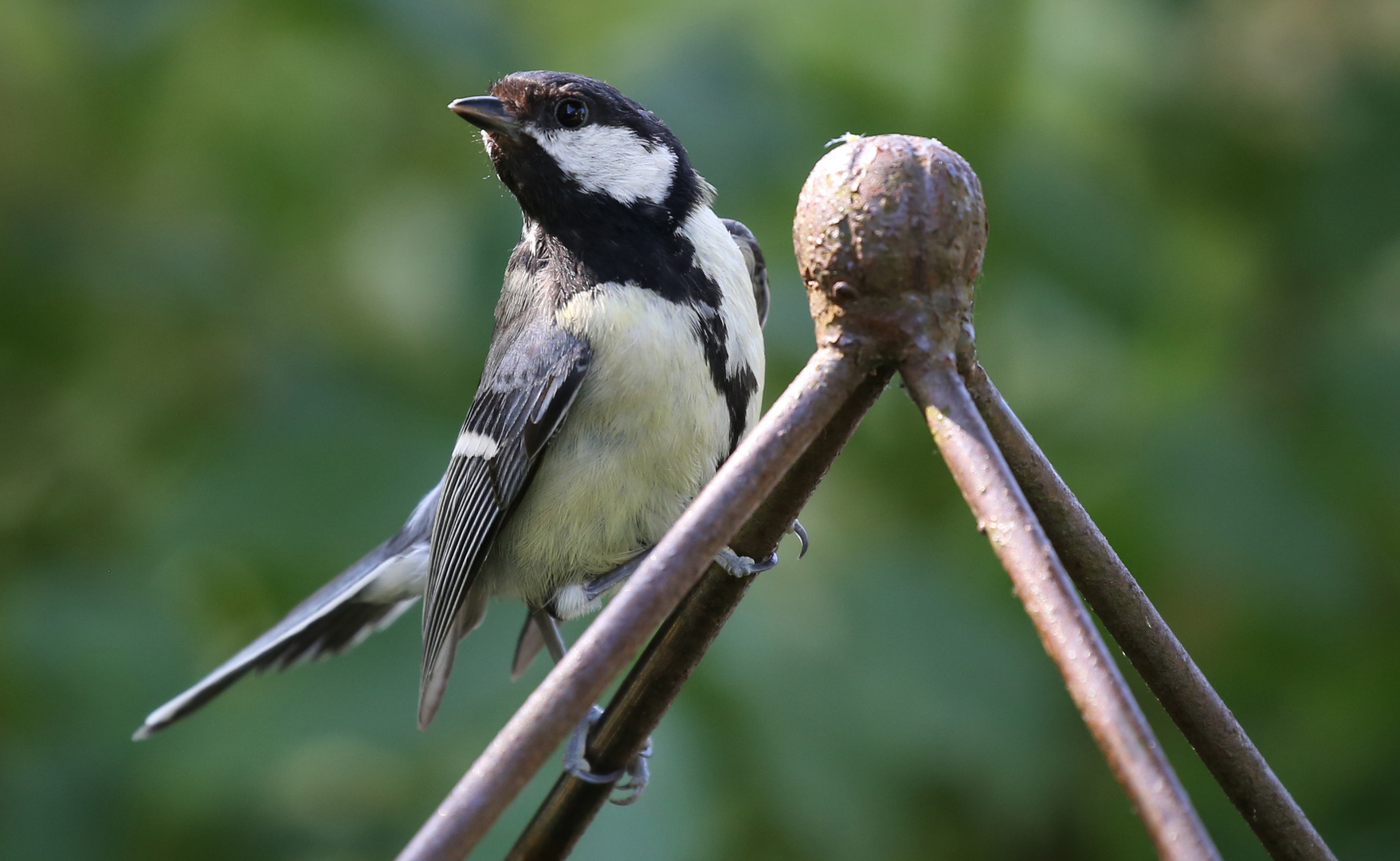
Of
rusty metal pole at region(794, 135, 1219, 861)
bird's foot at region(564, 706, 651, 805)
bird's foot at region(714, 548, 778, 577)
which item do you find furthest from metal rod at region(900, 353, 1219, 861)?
bird's foot at region(564, 706, 651, 805)

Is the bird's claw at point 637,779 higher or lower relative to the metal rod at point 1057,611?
lower

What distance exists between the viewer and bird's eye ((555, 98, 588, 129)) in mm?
1753

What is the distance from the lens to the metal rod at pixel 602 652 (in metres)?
0.67

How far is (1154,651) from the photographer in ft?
A: 2.50

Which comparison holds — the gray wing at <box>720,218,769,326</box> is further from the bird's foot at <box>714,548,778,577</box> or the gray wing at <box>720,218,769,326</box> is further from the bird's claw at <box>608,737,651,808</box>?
the bird's foot at <box>714,548,778,577</box>

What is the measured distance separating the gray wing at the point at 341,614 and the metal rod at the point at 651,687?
0.97 meters

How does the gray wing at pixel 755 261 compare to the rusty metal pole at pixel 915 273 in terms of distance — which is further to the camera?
the gray wing at pixel 755 261

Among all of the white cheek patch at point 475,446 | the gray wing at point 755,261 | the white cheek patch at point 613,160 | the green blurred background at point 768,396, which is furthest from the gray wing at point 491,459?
the gray wing at point 755,261

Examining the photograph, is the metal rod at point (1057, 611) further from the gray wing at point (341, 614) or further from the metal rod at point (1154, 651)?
the gray wing at point (341, 614)

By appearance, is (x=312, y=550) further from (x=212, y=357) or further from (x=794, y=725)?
(x=794, y=725)

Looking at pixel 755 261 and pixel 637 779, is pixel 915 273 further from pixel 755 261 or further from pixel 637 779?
pixel 755 261

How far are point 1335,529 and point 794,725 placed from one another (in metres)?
0.90

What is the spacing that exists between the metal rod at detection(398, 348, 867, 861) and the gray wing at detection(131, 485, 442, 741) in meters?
1.18

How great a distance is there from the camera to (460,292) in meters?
2.02
